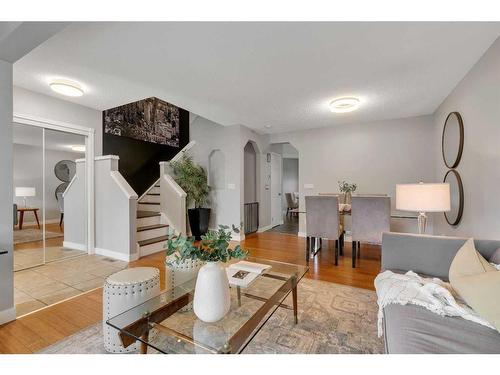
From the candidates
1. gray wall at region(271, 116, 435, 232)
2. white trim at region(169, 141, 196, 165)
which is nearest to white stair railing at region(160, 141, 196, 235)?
white trim at region(169, 141, 196, 165)

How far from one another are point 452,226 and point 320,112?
8.38 feet

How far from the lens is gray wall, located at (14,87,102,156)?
297 centimetres

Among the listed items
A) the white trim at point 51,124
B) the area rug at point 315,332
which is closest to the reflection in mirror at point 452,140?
the area rug at point 315,332

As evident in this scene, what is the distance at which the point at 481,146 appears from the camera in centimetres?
235

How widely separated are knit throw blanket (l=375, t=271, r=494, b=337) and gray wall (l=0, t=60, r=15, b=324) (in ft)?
9.29

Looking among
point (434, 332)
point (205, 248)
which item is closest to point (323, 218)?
point (434, 332)

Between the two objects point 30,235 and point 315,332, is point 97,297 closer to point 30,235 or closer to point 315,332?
point 30,235

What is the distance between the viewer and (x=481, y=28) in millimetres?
1880

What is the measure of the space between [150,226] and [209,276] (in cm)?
330

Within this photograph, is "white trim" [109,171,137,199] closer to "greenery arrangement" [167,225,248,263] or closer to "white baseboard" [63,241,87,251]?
"white baseboard" [63,241,87,251]

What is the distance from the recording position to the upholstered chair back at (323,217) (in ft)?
10.8

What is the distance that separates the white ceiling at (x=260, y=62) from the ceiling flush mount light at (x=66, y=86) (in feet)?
0.32
